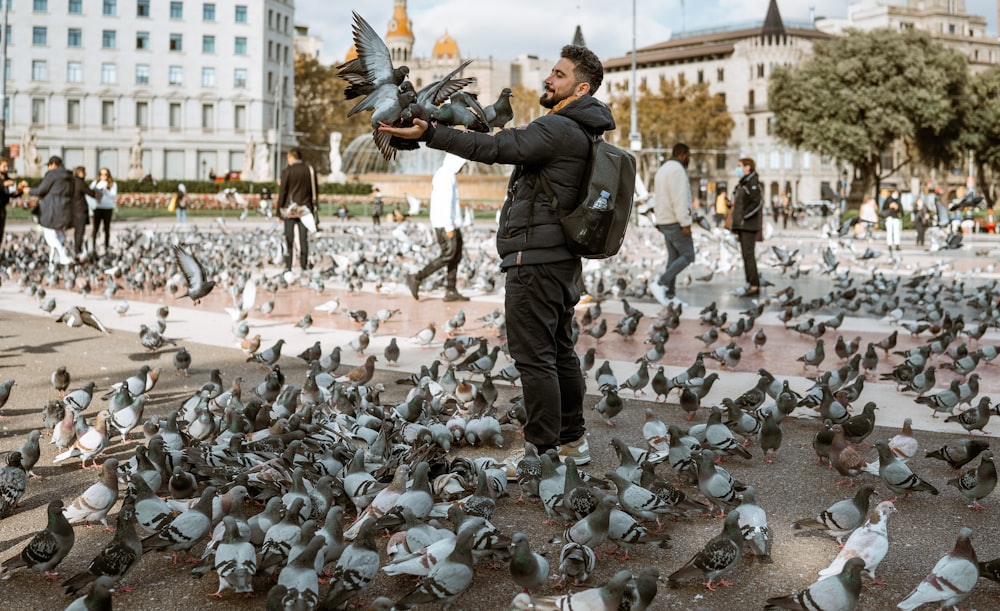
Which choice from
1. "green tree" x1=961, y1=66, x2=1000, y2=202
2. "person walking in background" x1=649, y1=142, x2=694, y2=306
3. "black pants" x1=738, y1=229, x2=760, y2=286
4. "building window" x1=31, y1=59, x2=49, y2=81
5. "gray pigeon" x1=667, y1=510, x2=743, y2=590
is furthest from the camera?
"building window" x1=31, y1=59, x2=49, y2=81

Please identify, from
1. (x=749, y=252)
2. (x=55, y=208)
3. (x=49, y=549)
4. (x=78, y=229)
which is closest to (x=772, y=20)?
(x=78, y=229)

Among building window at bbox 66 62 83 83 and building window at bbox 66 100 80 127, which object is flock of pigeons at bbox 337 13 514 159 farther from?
building window at bbox 66 62 83 83

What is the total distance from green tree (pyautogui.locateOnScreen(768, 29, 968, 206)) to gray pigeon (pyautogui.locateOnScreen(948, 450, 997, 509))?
170ft

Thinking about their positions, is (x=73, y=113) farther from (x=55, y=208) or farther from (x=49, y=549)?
(x=49, y=549)

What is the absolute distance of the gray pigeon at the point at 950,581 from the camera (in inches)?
146

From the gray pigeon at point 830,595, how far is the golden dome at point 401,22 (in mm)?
161989

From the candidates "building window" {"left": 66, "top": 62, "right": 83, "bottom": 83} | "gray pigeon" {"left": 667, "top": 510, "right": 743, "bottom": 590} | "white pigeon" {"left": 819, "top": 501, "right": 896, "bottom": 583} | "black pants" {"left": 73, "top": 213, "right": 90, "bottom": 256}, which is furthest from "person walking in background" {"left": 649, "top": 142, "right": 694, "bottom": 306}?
"building window" {"left": 66, "top": 62, "right": 83, "bottom": 83}

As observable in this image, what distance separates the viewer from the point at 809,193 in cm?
10094

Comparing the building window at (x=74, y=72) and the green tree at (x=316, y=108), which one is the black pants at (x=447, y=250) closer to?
the building window at (x=74, y=72)

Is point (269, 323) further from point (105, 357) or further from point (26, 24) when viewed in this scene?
point (26, 24)

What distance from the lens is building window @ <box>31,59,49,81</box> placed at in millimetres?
81938

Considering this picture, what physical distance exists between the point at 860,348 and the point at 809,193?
95.5m

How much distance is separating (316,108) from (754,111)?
43.6m

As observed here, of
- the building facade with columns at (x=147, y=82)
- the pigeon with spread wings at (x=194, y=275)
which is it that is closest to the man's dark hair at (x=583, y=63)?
the pigeon with spread wings at (x=194, y=275)
